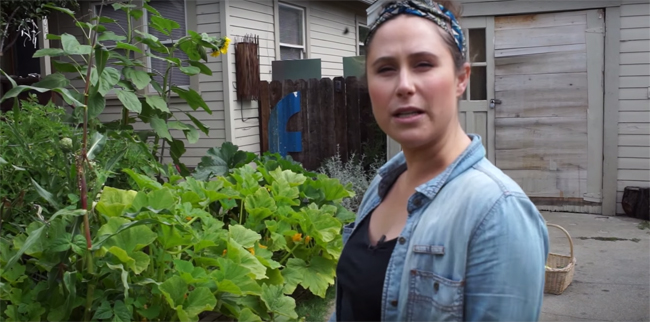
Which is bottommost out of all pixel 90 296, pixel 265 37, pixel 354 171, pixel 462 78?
pixel 90 296

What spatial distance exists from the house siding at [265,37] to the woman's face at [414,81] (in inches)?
276

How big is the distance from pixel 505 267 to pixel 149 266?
2583 millimetres

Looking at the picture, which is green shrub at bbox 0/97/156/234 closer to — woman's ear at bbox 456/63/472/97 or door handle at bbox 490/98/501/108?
woman's ear at bbox 456/63/472/97

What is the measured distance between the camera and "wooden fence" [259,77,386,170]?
873cm

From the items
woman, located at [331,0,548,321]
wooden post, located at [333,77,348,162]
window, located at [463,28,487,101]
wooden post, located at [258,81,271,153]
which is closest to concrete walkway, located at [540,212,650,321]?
window, located at [463,28,487,101]

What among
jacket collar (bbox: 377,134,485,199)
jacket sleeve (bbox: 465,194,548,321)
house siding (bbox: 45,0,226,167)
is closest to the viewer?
jacket sleeve (bbox: 465,194,548,321)

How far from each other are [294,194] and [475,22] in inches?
167

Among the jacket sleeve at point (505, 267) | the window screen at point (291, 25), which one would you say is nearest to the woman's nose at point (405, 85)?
the jacket sleeve at point (505, 267)

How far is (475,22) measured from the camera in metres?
7.66

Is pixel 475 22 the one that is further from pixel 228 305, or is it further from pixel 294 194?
pixel 228 305

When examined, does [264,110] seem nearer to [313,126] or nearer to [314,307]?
[313,126]

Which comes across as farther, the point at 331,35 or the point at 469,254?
the point at 331,35

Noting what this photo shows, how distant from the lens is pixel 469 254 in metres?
1.17

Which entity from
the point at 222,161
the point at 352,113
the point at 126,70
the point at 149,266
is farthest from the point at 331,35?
the point at 149,266
